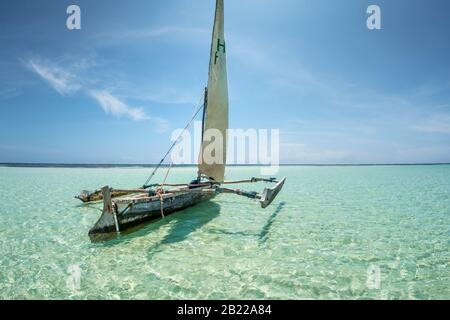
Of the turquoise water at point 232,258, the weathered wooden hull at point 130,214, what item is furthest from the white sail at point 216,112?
the weathered wooden hull at point 130,214

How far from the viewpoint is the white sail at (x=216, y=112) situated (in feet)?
50.5

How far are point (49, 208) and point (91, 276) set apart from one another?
11.8 m

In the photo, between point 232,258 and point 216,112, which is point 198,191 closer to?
point 232,258

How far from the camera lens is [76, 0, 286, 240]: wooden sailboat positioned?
993 cm

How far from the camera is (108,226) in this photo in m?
9.69

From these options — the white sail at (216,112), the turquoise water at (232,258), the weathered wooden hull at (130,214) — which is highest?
the white sail at (216,112)

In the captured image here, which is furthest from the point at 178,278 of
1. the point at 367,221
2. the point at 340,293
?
the point at 367,221

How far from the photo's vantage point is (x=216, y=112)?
1625 cm

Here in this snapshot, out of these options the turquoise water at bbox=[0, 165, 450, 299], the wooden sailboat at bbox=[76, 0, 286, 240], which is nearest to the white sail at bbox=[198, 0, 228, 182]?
the wooden sailboat at bbox=[76, 0, 286, 240]

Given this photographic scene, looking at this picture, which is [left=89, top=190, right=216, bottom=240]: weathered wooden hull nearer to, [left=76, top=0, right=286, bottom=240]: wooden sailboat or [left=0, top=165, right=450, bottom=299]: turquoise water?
[left=76, top=0, right=286, bottom=240]: wooden sailboat

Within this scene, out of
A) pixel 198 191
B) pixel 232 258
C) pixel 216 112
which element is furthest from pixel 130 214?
pixel 216 112

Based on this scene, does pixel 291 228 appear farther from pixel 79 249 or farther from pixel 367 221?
pixel 79 249

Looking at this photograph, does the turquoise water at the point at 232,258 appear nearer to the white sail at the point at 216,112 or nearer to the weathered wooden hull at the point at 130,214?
the weathered wooden hull at the point at 130,214
